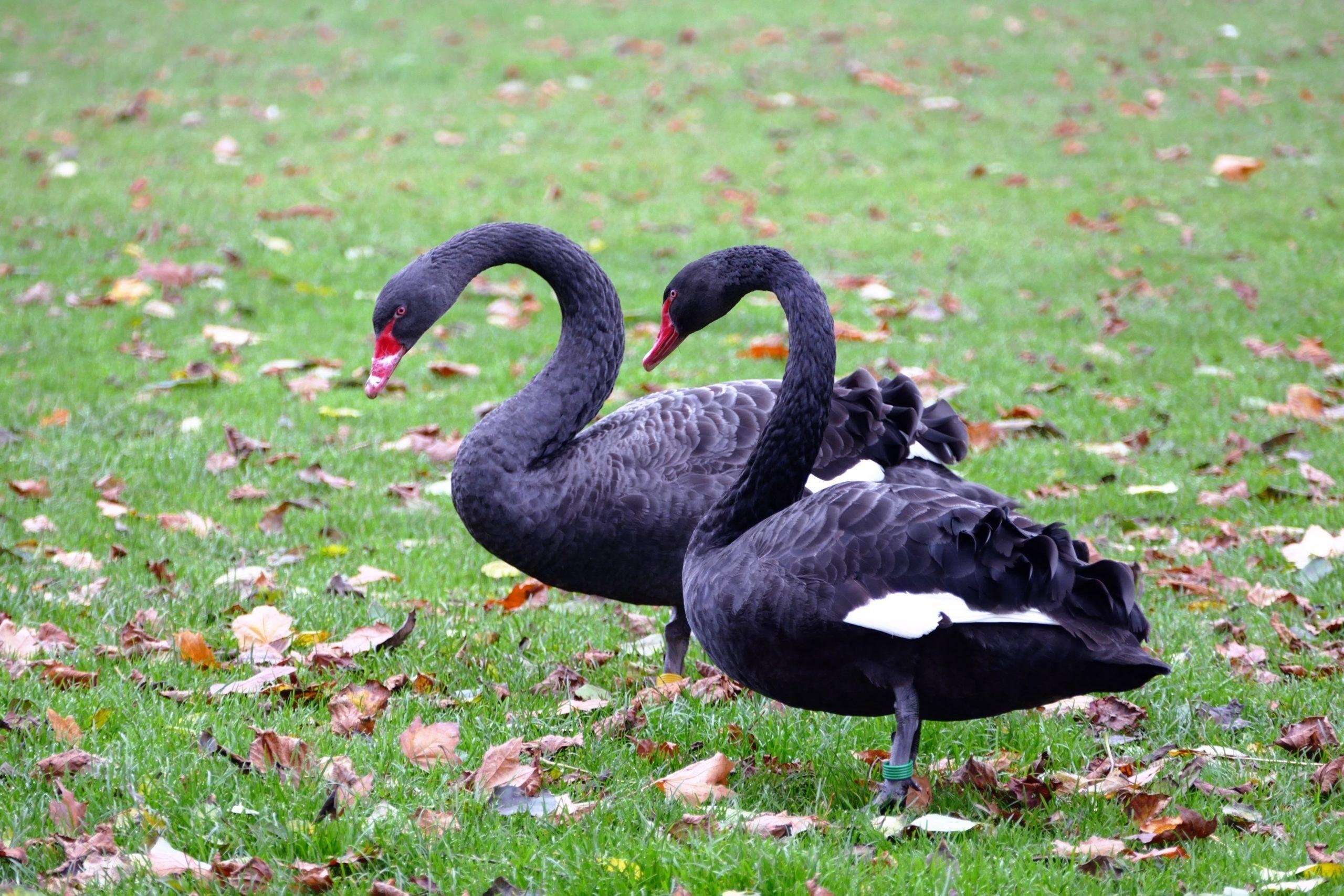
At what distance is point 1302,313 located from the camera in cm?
747

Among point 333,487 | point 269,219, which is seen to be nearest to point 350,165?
point 269,219

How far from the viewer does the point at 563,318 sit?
3988 millimetres

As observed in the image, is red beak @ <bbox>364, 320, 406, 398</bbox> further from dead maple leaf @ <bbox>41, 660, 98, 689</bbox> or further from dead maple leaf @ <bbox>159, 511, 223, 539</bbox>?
dead maple leaf @ <bbox>159, 511, 223, 539</bbox>

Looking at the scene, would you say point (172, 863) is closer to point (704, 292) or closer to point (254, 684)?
point (254, 684)

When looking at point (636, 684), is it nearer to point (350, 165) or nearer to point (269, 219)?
point (269, 219)

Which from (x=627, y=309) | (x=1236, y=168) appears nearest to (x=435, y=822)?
(x=627, y=309)

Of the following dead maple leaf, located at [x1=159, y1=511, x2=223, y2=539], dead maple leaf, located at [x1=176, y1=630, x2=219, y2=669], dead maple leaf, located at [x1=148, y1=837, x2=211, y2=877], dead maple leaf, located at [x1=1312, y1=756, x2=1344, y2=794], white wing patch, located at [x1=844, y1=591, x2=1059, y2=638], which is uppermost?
white wing patch, located at [x1=844, y1=591, x2=1059, y2=638]

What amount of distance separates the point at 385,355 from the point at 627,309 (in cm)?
375

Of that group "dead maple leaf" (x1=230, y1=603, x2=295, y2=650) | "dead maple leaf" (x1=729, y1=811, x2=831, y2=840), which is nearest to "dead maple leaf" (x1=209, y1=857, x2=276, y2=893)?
"dead maple leaf" (x1=729, y1=811, x2=831, y2=840)

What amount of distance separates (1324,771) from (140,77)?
42.0 feet

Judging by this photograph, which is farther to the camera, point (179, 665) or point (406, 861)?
point (179, 665)

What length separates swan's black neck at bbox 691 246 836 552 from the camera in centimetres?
297

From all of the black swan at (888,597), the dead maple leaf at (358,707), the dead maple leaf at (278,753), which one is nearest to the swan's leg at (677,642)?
the black swan at (888,597)

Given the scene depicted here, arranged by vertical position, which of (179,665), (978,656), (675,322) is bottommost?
(179,665)
